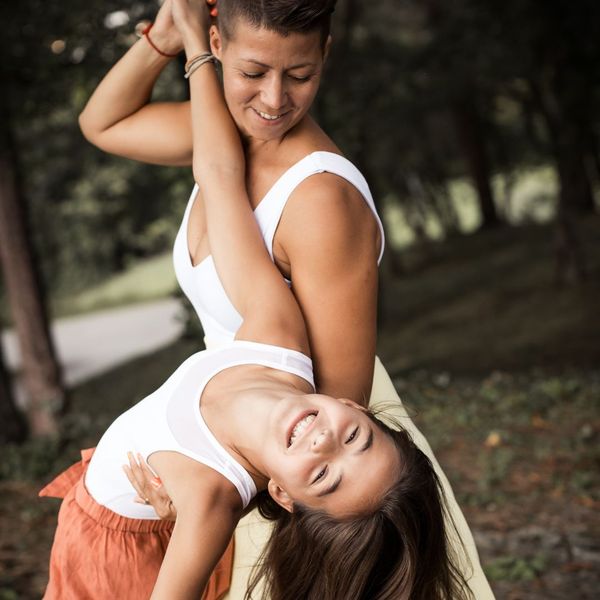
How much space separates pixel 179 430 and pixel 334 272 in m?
0.56

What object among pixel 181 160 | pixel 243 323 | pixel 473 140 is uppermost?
pixel 181 160

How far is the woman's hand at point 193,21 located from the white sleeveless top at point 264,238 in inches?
20.1

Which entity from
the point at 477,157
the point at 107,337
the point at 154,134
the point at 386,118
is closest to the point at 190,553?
the point at 154,134

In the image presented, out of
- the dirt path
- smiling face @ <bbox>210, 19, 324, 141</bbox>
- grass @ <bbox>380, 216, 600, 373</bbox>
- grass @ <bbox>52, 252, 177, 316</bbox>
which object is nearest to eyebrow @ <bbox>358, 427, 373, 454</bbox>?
smiling face @ <bbox>210, 19, 324, 141</bbox>

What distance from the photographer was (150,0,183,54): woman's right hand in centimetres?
264

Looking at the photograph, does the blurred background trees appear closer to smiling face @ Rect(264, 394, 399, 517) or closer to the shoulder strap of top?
the shoulder strap of top

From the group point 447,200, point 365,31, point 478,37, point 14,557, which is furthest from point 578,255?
point 14,557

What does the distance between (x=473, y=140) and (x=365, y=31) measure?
4535 millimetres

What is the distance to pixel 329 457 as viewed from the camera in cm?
216

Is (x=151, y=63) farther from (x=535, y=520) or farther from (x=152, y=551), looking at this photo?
(x=535, y=520)

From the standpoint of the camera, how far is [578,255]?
1336 cm

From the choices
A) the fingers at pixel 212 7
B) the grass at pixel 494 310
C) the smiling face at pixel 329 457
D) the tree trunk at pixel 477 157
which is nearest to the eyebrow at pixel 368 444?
the smiling face at pixel 329 457

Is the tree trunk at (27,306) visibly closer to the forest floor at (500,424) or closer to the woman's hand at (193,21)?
the forest floor at (500,424)

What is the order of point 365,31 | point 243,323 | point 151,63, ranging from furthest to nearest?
1. point 365,31
2. point 151,63
3. point 243,323
